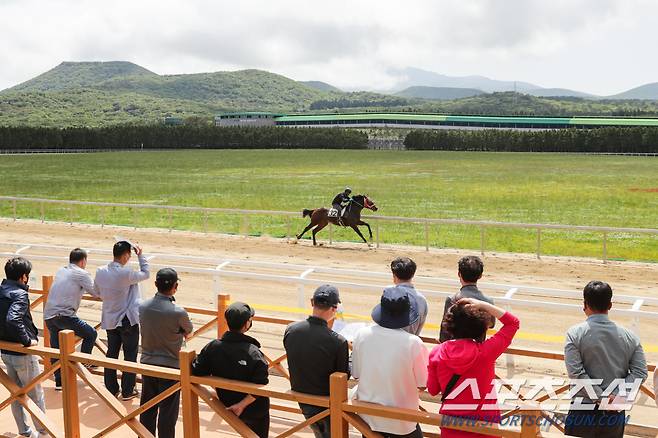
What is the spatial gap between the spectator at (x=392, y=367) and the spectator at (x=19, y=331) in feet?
8.36

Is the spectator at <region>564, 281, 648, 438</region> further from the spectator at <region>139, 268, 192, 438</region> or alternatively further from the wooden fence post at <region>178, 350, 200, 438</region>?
the spectator at <region>139, 268, 192, 438</region>

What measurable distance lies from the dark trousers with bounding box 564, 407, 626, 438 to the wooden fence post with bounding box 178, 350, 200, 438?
2117 millimetres

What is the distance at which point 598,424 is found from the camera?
12.7 feet

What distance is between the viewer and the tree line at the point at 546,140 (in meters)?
83.9

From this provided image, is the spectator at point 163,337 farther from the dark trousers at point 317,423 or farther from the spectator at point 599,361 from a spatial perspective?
the spectator at point 599,361

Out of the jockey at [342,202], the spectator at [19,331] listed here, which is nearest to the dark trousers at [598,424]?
the spectator at [19,331]

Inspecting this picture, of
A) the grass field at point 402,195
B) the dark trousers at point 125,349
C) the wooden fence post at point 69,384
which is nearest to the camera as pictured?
the wooden fence post at point 69,384

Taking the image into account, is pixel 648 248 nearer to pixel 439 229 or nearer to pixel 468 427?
pixel 439 229

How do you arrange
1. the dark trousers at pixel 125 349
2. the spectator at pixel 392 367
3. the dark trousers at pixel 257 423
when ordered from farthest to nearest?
the dark trousers at pixel 125 349, the dark trousers at pixel 257 423, the spectator at pixel 392 367

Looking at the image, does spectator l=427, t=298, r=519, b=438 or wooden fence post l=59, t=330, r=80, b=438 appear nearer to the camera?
spectator l=427, t=298, r=519, b=438

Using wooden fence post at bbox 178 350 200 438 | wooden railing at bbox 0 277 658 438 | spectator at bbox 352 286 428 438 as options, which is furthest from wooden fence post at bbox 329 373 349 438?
wooden fence post at bbox 178 350 200 438

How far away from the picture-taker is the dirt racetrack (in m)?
8.13

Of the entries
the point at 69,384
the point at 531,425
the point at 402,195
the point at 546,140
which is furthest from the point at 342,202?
the point at 546,140

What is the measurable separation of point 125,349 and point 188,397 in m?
2.43
